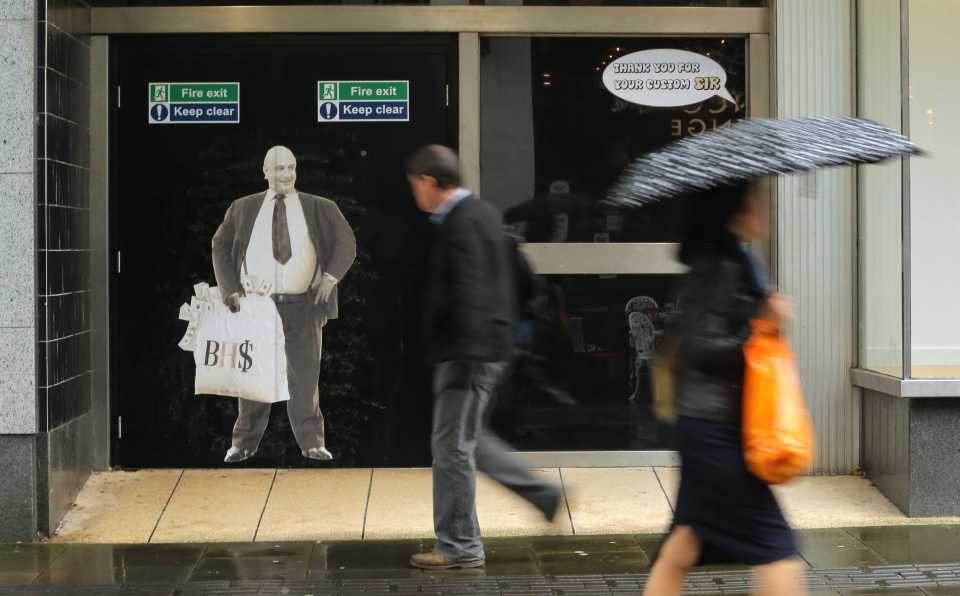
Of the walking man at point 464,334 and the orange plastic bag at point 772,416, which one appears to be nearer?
the orange plastic bag at point 772,416

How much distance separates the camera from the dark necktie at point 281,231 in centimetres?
798

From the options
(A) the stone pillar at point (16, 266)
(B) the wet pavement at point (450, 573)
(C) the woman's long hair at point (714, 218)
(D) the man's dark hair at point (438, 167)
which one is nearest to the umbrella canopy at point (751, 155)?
(C) the woman's long hair at point (714, 218)

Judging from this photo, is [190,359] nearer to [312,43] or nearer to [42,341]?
[42,341]

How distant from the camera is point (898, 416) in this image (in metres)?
7.27

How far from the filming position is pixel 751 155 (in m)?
4.07

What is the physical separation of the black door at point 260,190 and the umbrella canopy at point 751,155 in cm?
375

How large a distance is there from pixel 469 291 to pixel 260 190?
2.86 meters

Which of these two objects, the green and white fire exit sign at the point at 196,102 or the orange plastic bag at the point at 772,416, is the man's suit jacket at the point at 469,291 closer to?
the orange plastic bag at the point at 772,416

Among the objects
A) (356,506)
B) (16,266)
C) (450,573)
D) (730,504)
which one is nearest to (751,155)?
(730,504)

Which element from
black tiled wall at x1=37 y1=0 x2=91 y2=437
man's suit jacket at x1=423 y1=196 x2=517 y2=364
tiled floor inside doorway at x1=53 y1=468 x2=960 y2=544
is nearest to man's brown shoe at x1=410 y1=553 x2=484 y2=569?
tiled floor inside doorway at x1=53 y1=468 x2=960 y2=544

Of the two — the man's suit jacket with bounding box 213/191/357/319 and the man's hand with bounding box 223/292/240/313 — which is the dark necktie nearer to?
the man's suit jacket with bounding box 213/191/357/319

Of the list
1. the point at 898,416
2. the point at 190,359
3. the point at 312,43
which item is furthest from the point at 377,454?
the point at 898,416

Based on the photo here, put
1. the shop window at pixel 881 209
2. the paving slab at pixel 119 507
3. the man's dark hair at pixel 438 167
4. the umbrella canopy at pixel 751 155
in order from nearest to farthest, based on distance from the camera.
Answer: the umbrella canopy at pixel 751 155, the man's dark hair at pixel 438 167, the paving slab at pixel 119 507, the shop window at pixel 881 209

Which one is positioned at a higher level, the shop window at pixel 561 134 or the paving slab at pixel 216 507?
the shop window at pixel 561 134
